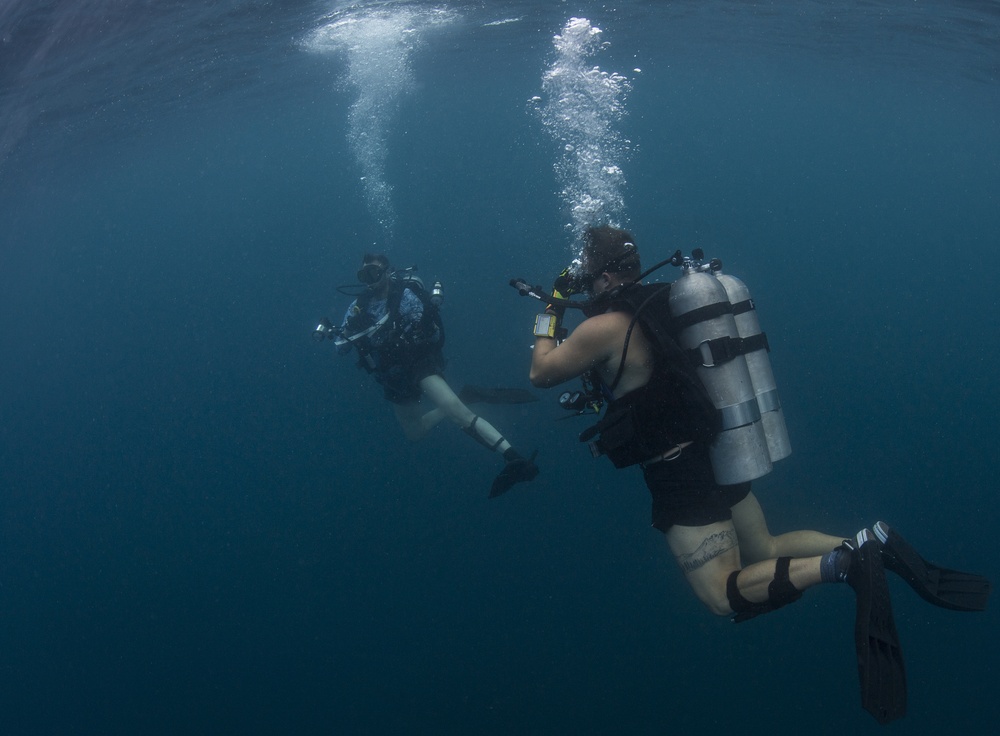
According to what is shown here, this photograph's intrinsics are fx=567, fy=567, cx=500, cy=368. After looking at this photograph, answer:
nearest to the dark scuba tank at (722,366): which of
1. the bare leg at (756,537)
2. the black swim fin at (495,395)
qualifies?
the bare leg at (756,537)

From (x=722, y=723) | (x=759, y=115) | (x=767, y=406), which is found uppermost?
(x=767, y=406)

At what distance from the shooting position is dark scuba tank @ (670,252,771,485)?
3545mm

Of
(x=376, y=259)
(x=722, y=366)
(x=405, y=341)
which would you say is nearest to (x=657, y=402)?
(x=722, y=366)

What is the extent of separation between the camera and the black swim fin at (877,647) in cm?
314

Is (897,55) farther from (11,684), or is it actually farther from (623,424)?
(11,684)

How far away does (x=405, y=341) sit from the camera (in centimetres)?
800

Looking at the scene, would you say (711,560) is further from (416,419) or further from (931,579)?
(416,419)

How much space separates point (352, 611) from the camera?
36.0 feet

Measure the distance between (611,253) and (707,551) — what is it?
2.16 m

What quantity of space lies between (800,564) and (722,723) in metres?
6.63

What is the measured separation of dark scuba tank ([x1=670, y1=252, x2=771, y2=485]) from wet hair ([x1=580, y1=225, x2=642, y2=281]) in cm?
33

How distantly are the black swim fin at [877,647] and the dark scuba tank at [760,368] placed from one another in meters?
0.84

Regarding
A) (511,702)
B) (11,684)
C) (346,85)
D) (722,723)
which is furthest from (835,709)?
(346,85)

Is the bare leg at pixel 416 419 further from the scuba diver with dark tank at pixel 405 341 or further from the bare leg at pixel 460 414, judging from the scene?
the bare leg at pixel 460 414
